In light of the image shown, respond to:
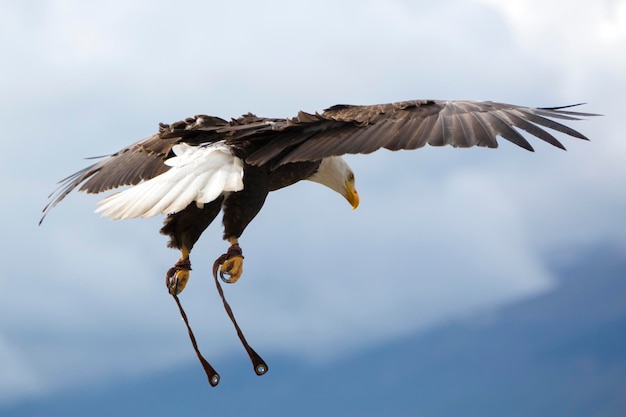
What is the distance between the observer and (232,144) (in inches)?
240

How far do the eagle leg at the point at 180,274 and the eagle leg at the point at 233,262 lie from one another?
206 mm

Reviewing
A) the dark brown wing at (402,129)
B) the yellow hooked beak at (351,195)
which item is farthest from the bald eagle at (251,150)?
the yellow hooked beak at (351,195)

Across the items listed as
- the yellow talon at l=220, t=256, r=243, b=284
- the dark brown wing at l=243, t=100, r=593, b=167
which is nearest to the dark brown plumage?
the dark brown wing at l=243, t=100, r=593, b=167

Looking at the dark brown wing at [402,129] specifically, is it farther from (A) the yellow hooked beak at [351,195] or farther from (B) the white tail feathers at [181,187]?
(A) the yellow hooked beak at [351,195]

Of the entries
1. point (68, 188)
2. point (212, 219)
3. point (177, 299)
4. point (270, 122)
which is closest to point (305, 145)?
point (270, 122)

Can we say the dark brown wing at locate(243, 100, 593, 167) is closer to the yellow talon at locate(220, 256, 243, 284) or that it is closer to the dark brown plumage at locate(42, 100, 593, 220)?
the dark brown plumage at locate(42, 100, 593, 220)

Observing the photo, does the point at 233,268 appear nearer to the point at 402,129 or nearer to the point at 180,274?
the point at 180,274

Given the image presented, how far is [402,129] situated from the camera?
5.67 meters

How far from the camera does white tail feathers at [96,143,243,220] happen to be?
5730mm

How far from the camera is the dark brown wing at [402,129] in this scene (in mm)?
5508

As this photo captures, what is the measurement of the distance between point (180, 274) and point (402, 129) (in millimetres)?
1464

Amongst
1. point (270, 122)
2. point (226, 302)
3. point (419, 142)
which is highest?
point (270, 122)

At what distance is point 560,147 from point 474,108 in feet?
1.78

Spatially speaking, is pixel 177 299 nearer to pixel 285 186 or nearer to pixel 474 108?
pixel 285 186
